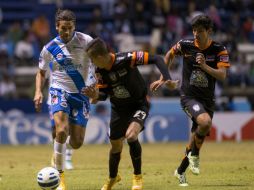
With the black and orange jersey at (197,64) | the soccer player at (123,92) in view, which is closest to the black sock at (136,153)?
the soccer player at (123,92)

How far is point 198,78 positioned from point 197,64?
24 centimetres

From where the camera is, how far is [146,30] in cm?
3073

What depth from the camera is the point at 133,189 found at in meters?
10.8

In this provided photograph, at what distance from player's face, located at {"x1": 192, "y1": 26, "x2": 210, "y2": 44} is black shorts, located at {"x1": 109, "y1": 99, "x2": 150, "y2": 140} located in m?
1.63

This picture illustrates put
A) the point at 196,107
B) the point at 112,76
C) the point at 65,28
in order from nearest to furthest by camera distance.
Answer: the point at 112,76 → the point at 65,28 → the point at 196,107

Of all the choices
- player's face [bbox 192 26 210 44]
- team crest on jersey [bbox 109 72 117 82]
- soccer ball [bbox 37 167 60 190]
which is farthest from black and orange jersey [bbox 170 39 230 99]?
soccer ball [bbox 37 167 60 190]

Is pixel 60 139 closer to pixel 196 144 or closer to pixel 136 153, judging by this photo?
pixel 136 153

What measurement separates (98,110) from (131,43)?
4582 mm

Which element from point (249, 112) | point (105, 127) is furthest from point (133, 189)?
point (249, 112)

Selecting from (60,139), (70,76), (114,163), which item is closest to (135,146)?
(114,163)

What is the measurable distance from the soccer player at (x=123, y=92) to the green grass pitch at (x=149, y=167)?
945 mm

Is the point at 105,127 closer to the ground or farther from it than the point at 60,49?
closer to the ground

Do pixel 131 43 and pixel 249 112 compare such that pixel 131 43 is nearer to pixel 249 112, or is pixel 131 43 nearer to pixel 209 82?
pixel 249 112

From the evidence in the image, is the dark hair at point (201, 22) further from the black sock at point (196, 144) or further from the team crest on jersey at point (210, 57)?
the black sock at point (196, 144)
